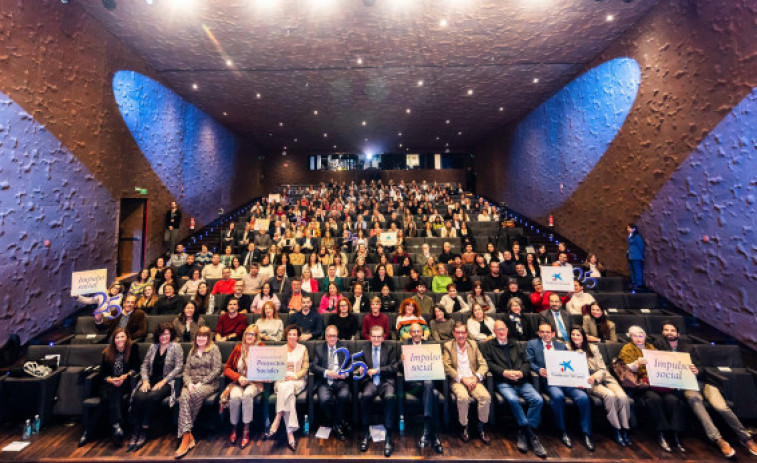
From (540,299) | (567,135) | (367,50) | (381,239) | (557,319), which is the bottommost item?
(557,319)

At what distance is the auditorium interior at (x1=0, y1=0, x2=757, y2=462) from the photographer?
308 centimetres

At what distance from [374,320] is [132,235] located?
19.6 feet

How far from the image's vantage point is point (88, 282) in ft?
14.2

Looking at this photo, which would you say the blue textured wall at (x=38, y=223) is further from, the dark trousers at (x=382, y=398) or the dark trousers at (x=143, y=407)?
the dark trousers at (x=382, y=398)

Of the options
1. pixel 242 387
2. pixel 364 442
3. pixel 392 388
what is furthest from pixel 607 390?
pixel 242 387

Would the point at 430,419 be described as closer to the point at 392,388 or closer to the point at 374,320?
the point at 392,388

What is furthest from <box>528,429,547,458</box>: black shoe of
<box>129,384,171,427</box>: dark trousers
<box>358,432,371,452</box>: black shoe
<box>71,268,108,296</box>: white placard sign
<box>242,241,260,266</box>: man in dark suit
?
<box>71,268,108,296</box>: white placard sign

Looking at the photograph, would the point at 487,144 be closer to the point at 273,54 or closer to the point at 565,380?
the point at 273,54

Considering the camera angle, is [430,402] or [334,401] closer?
[430,402]

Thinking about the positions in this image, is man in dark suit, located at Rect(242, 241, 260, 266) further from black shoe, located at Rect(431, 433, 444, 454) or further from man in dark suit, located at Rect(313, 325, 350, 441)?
black shoe, located at Rect(431, 433, 444, 454)

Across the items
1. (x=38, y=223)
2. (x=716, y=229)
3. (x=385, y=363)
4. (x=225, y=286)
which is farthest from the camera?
(x=225, y=286)

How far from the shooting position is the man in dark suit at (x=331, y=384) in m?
3.11

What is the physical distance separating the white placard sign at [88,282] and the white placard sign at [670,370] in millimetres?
6305

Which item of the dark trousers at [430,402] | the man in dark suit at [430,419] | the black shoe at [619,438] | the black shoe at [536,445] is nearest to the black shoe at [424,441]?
the man in dark suit at [430,419]
